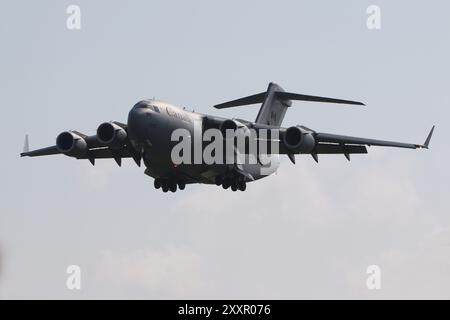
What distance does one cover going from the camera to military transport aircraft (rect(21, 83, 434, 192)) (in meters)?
33.9

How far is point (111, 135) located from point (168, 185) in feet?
10.9

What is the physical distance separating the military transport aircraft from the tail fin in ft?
11.6

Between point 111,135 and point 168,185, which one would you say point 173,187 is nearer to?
point 168,185

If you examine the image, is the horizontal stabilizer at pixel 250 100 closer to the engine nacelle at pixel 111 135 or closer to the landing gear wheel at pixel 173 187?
the landing gear wheel at pixel 173 187

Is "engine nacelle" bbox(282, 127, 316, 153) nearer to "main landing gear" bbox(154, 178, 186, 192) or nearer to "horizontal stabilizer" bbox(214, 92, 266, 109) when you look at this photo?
"main landing gear" bbox(154, 178, 186, 192)

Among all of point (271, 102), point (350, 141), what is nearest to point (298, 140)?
point (350, 141)

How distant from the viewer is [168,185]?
124 feet

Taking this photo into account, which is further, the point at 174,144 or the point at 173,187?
the point at 173,187

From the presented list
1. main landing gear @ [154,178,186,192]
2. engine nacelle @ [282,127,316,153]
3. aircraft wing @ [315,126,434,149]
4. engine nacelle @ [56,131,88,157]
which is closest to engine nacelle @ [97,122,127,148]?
engine nacelle @ [56,131,88,157]

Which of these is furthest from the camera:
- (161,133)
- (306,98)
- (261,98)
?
(261,98)

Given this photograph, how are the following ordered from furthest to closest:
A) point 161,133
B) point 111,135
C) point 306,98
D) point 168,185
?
point 306,98
point 168,185
point 111,135
point 161,133

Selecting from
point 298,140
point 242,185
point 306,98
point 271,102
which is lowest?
point 242,185
